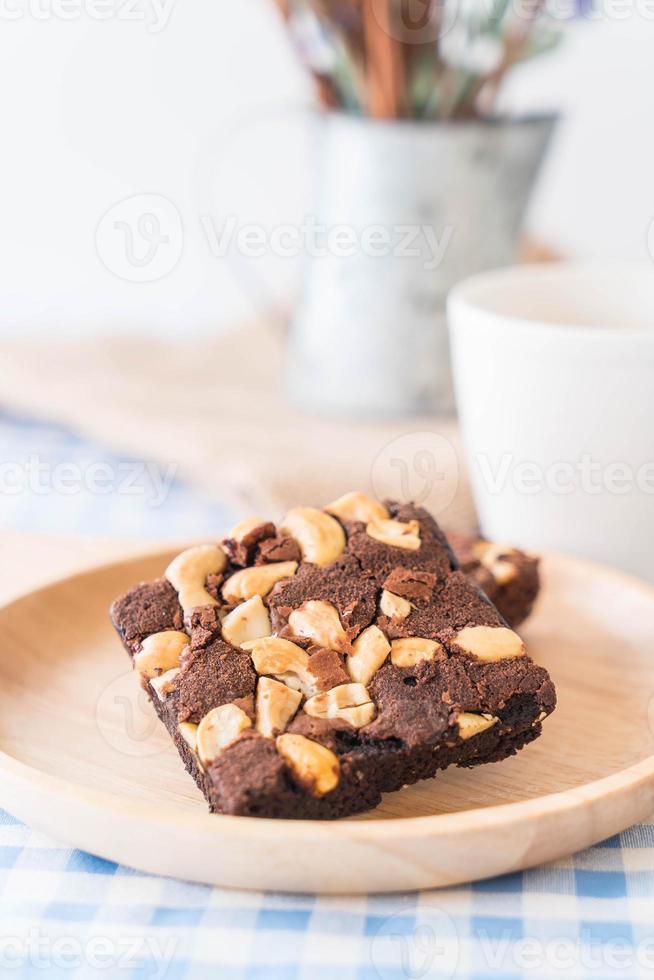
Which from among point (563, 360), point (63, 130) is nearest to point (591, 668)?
point (563, 360)

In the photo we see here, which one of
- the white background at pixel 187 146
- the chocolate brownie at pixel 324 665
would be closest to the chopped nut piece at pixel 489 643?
the chocolate brownie at pixel 324 665

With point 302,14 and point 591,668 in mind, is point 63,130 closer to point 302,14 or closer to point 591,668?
point 302,14

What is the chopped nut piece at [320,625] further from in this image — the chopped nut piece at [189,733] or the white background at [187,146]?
the white background at [187,146]

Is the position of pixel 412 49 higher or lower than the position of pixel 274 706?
higher

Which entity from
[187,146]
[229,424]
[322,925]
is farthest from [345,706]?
[187,146]

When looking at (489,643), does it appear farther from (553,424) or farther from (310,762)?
(553,424)

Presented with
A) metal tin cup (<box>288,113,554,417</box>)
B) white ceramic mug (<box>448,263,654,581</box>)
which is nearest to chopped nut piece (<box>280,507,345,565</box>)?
white ceramic mug (<box>448,263,654,581</box>)

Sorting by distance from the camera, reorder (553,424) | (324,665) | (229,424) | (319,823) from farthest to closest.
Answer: (229,424)
(553,424)
(324,665)
(319,823)
